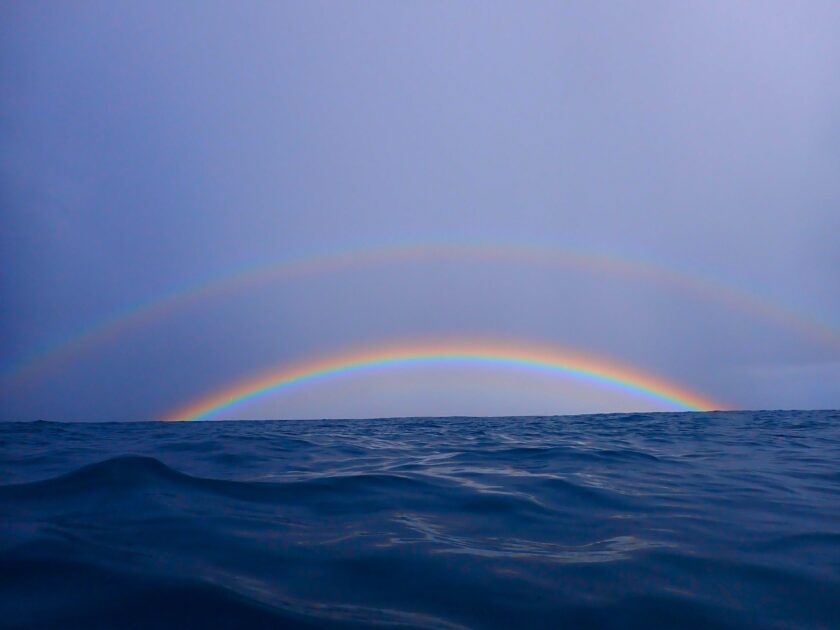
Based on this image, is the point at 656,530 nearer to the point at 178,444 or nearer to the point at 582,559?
the point at 582,559

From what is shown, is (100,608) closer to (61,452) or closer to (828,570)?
(828,570)

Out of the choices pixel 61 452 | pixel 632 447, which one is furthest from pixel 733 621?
pixel 61 452

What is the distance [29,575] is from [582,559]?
3.59 meters

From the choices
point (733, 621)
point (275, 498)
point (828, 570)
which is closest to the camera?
point (733, 621)

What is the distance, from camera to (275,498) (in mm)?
5785

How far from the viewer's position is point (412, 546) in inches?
164

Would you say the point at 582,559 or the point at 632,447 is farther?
the point at 632,447

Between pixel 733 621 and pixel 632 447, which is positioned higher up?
pixel 632 447

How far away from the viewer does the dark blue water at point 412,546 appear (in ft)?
9.73

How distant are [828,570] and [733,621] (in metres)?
1.33

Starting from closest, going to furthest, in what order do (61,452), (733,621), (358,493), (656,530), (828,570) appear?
(733,621) → (828,570) → (656,530) → (358,493) → (61,452)

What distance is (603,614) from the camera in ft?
9.84

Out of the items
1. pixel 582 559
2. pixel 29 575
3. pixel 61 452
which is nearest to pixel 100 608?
pixel 29 575

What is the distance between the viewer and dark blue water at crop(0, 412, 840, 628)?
2965 millimetres
